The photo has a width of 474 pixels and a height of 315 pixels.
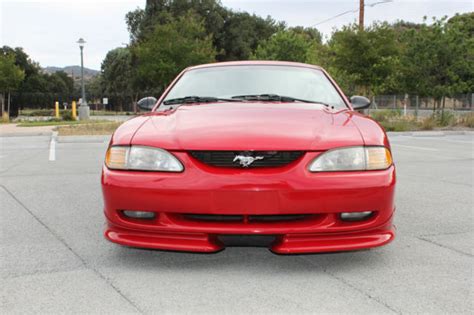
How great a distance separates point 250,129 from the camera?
3.05m

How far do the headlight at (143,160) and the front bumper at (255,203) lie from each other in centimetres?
5

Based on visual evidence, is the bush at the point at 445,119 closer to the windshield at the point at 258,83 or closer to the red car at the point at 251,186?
the windshield at the point at 258,83

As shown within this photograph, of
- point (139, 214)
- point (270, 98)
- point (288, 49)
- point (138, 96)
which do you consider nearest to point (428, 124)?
point (288, 49)

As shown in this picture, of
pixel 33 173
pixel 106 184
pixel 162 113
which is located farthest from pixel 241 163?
pixel 33 173

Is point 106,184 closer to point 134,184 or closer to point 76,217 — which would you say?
point 134,184

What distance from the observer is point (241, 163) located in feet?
9.43

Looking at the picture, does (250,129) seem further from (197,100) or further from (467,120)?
(467,120)

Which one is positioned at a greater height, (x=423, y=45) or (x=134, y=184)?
(x=423, y=45)

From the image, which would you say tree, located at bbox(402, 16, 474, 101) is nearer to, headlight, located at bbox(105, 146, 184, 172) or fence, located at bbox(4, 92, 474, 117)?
fence, located at bbox(4, 92, 474, 117)

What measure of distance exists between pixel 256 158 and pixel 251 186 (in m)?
0.19

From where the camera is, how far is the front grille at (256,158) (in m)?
2.89

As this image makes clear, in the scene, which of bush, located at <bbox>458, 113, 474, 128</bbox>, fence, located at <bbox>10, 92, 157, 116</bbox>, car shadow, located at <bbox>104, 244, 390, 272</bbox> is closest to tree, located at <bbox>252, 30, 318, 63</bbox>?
bush, located at <bbox>458, 113, 474, 128</bbox>

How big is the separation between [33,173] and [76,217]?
336cm

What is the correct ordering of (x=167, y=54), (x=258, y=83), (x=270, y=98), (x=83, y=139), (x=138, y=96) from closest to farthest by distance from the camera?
(x=270, y=98) → (x=258, y=83) → (x=83, y=139) → (x=167, y=54) → (x=138, y=96)
